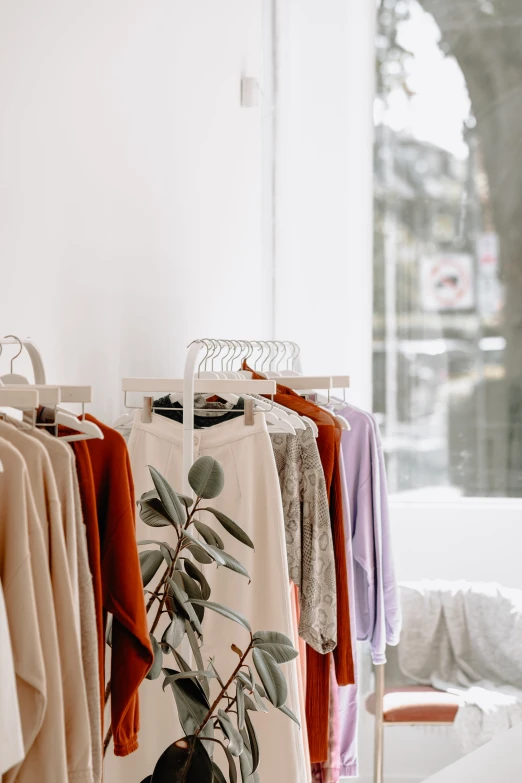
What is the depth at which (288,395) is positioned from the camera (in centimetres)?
185

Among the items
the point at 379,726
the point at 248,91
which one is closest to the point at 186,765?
the point at 379,726

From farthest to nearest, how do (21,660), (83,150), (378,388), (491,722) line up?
(378,388), (491,722), (83,150), (21,660)

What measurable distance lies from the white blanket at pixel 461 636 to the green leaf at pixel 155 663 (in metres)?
2.05

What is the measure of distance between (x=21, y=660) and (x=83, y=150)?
1.06 meters

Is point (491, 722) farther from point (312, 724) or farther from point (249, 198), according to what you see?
point (249, 198)

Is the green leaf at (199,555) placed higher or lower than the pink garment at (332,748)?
higher

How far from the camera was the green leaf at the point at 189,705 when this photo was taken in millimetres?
1121

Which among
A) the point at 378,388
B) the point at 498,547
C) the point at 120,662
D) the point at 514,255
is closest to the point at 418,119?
the point at 514,255

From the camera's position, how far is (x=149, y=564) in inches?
47.4

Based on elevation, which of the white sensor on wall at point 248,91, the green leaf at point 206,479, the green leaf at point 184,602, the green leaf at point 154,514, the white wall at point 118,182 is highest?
the white sensor on wall at point 248,91

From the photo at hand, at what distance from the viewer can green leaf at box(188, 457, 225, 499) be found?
3.86ft

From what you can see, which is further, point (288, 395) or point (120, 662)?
point (288, 395)

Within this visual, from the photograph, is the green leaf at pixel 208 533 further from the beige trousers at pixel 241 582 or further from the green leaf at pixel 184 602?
the beige trousers at pixel 241 582

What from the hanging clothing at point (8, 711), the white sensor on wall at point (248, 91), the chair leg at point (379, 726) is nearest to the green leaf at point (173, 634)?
the hanging clothing at point (8, 711)
